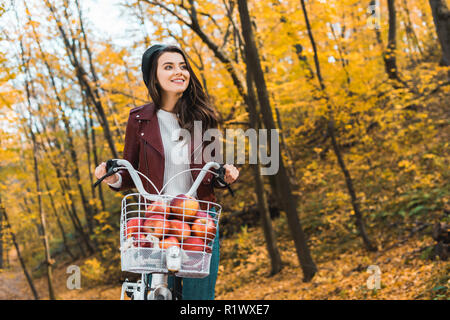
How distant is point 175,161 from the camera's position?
2.29m

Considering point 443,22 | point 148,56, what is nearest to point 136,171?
point 148,56

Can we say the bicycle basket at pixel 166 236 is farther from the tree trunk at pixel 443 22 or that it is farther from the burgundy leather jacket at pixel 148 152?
the tree trunk at pixel 443 22

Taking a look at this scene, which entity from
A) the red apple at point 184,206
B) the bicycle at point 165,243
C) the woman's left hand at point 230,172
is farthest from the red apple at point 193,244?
the woman's left hand at point 230,172

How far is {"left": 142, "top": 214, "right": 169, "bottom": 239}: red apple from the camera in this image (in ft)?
5.46

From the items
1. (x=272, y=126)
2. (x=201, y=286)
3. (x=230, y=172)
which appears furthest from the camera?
(x=272, y=126)

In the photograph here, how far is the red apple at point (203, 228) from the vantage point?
1.73m

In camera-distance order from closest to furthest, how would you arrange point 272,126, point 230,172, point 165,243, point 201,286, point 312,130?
point 165,243 < point 230,172 < point 201,286 < point 272,126 < point 312,130

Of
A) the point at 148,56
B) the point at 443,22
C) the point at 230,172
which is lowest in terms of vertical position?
the point at 230,172

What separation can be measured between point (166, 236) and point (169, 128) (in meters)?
0.82

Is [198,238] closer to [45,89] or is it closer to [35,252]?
[45,89]

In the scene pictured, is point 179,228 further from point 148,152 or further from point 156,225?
point 148,152

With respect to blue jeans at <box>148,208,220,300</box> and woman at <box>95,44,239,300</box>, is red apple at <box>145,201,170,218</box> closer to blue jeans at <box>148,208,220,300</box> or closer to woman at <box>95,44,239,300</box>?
woman at <box>95,44,239,300</box>

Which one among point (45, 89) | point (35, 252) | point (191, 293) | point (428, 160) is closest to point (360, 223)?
point (428, 160)

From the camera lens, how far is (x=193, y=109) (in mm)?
2449
